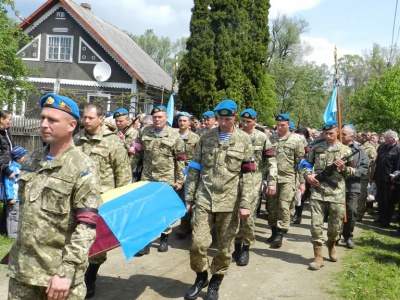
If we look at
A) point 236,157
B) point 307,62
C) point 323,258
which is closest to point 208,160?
point 236,157

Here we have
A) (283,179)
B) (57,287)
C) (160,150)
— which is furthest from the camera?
(283,179)

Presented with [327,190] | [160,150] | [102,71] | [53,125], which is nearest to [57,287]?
[53,125]

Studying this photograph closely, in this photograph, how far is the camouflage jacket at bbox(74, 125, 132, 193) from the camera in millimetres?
5605

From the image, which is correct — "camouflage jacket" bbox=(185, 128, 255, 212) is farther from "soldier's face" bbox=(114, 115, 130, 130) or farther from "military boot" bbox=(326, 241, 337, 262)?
"soldier's face" bbox=(114, 115, 130, 130)

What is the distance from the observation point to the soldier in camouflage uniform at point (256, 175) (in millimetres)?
7336

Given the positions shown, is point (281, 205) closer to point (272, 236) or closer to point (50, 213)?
point (272, 236)

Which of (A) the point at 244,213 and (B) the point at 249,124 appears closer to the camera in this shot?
(A) the point at 244,213

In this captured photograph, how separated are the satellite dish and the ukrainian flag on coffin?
67.6 feet

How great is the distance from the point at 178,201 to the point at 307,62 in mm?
53639

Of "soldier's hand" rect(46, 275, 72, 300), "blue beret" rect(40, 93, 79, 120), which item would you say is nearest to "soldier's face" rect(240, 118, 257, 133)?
"blue beret" rect(40, 93, 79, 120)

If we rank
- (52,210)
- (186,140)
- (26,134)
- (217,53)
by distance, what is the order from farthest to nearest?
(217,53) → (26,134) → (186,140) → (52,210)

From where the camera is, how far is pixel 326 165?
25.3 feet

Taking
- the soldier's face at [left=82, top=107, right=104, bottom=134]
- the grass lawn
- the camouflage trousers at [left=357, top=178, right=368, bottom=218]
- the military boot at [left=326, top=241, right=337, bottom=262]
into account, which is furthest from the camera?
the camouflage trousers at [left=357, top=178, right=368, bottom=218]

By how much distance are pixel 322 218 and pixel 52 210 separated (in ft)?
16.8
